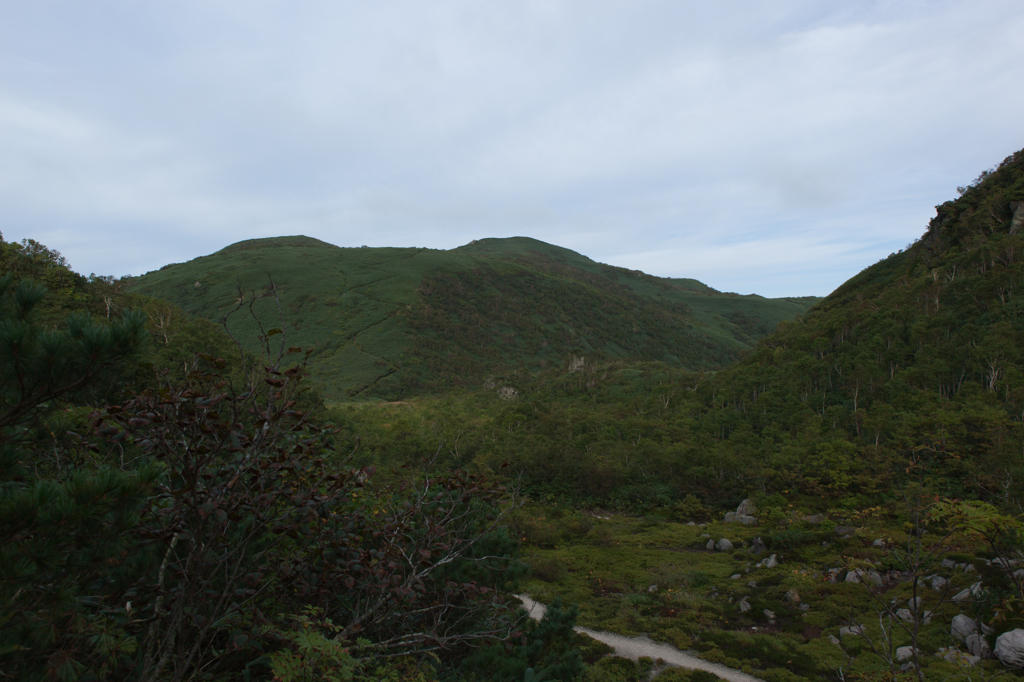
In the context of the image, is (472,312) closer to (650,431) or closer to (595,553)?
(650,431)

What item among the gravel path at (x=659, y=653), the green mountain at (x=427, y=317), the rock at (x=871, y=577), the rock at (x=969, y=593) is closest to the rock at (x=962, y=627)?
the rock at (x=969, y=593)

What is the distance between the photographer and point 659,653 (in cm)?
1314

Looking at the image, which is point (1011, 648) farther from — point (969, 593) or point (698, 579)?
point (698, 579)

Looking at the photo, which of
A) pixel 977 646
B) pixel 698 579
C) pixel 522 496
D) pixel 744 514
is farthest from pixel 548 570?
pixel 977 646

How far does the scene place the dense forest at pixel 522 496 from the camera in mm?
3109

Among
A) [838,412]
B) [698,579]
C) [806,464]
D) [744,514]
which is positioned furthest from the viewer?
[838,412]

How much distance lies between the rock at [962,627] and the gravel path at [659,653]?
4.83 metres

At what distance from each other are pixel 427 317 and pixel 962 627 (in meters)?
76.0

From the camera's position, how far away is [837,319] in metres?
35.1

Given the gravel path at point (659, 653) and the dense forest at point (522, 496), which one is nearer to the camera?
the dense forest at point (522, 496)

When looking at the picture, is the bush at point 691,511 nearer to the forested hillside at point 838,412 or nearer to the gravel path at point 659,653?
the forested hillside at point 838,412

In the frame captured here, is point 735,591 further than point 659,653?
Yes

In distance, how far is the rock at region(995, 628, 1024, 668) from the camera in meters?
10.1

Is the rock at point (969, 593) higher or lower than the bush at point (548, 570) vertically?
higher
